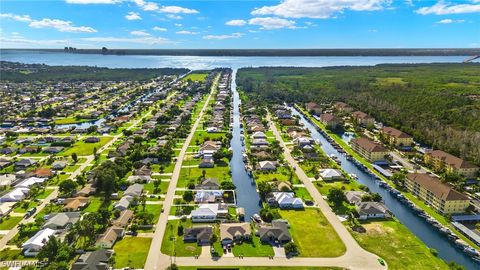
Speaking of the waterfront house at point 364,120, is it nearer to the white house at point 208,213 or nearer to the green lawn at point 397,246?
the green lawn at point 397,246

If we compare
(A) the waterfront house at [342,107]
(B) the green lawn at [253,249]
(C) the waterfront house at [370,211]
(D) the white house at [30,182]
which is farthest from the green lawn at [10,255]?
(A) the waterfront house at [342,107]

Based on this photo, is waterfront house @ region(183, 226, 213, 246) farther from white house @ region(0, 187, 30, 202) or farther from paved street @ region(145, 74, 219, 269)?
white house @ region(0, 187, 30, 202)

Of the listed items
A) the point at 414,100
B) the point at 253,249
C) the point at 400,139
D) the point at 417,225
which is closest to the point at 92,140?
the point at 253,249

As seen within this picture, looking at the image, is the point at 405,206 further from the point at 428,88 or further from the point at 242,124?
the point at 428,88

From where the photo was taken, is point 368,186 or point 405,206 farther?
point 368,186

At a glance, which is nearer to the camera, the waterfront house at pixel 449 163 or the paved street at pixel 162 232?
the paved street at pixel 162 232

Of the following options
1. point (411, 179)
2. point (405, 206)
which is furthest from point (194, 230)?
point (411, 179)

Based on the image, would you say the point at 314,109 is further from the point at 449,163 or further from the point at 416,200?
the point at 416,200
